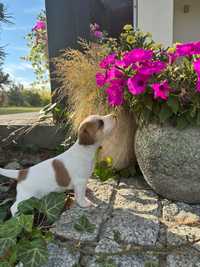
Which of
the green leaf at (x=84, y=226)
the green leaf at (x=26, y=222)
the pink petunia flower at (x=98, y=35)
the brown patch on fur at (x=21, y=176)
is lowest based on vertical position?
the green leaf at (x=84, y=226)

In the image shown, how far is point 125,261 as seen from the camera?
1258mm

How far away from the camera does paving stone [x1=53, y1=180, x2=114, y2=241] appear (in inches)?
56.2

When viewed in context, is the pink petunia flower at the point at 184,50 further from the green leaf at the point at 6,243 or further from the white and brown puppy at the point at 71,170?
the green leaf at the point at 6,243

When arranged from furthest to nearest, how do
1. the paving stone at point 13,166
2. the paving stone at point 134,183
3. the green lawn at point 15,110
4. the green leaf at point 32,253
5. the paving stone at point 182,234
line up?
the green lawn at point 15,110 < the paving stone at point 13,166 < the paving stone at point 134,183 < the paving stone at point 182,234 < the green leaf at point 32,253

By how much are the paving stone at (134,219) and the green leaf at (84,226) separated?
66 millimetres

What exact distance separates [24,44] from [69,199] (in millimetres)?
2243

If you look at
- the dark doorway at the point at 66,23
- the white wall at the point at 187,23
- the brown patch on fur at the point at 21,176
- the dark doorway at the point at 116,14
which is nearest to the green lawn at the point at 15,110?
the dark doorway at the point at 66,23

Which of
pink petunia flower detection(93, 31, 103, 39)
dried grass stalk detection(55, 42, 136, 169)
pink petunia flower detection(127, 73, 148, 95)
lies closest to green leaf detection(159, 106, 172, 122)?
pink petunia flower detection(127, 73, 148, 95)

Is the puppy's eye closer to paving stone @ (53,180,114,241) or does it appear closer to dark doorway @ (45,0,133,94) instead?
paving stone @ (53,180,114,241)

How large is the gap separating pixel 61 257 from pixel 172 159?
0.80 m

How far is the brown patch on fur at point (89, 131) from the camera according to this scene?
1576mm

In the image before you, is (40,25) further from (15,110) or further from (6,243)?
(6,243)

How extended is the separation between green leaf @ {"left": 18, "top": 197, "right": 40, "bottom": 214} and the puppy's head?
0.41 meters

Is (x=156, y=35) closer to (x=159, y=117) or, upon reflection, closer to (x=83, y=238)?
(x=159, y=117)
